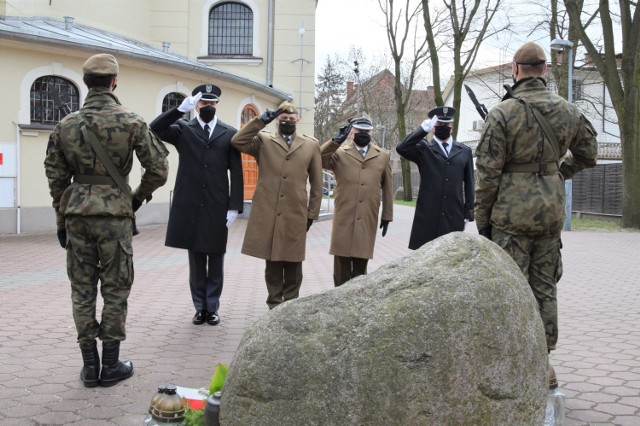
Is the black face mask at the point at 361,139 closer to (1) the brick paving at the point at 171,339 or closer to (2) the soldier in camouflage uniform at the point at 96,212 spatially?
(1) the brick paving at the point at 171,339

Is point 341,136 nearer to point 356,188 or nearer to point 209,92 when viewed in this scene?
point 356,188

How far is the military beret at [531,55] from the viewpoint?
15.0 feet

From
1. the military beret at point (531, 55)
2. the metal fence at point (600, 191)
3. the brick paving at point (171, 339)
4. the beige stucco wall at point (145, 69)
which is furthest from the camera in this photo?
the metal fence at point (600, 191)

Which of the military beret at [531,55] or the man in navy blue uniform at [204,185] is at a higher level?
the military beret at [531,55]

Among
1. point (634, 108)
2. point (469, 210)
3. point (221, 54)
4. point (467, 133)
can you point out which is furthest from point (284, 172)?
point (467, 133)

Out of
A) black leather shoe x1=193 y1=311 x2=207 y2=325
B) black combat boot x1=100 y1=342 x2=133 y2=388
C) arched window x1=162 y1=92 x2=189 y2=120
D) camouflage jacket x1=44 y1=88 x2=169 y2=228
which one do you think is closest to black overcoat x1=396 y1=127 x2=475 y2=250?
black leather shoe x1=193 y1=311 x2=207 y2=325

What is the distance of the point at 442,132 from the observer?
6633 millimetres

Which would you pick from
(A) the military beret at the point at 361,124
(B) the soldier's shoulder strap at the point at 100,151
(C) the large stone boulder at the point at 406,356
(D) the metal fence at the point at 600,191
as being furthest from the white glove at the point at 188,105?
(D) the metal fence at the point at 600,191

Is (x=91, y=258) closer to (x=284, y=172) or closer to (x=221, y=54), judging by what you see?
(x=284, y=172)

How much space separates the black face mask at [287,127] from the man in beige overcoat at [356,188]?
46 cm

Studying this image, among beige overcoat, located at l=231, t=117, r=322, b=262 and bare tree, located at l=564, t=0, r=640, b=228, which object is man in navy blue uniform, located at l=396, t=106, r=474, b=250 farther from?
bare tree, located at l=564, t=0, r=640, b=228

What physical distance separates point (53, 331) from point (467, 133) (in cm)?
5421

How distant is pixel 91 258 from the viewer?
4773mm

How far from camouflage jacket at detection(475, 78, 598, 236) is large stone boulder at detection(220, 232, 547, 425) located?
4.30 ft
